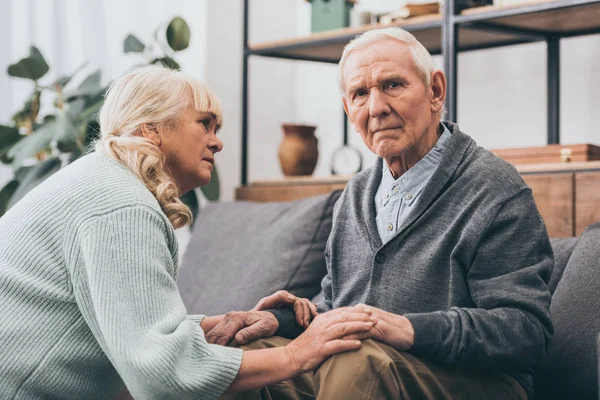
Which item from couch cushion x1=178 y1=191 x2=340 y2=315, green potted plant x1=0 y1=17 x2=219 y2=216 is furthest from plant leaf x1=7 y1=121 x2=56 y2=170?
couch cushion x1=178 y1=191 x2=340 y2=315

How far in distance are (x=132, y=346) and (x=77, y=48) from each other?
9.04 ft

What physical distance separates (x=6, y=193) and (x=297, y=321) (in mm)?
1978

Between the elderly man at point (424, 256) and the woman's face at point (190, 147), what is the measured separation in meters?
0.32

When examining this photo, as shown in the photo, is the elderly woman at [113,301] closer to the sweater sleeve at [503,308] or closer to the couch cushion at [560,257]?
the sweater sleeve at [503,308]

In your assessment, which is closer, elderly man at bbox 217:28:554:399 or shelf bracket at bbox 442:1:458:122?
elderly man at bbox 217:28:554:399

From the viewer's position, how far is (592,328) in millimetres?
1821

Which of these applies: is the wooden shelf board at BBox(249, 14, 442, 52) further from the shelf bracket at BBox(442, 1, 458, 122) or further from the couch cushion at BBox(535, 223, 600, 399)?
the couch cushion at BBox(535, 223, 600, 399)

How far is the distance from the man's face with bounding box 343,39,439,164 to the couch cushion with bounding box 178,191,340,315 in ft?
2.26

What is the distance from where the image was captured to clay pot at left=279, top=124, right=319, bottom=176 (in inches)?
132

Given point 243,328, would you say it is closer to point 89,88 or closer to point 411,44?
point 411,44

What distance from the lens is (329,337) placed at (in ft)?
4.95

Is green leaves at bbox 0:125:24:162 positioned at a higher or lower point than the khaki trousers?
higher

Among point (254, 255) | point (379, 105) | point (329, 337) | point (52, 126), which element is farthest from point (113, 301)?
point (52, 126)

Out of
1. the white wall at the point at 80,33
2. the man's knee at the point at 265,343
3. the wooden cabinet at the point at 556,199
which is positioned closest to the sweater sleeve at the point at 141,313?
the man's knee at the point at 265,343
